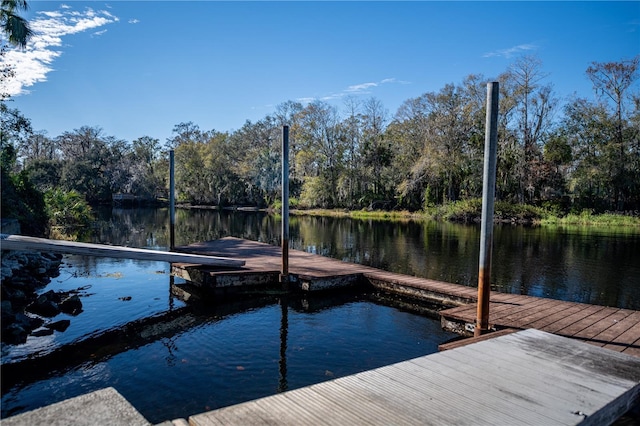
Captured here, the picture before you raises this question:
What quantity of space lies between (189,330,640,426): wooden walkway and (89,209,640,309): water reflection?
271 inches

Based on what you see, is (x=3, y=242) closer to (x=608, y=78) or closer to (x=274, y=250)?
(x=274, y=250)

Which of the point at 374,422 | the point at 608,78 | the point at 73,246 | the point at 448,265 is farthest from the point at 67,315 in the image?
the point at 608,78

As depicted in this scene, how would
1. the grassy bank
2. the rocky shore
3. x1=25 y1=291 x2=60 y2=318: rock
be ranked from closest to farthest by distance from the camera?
1. the rocky shore
2. x1=25 y1=291 x2=60 y2=318: rock
3. the grassy bank

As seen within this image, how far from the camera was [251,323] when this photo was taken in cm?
823

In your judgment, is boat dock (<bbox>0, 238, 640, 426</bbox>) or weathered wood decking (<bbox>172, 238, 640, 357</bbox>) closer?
boat dock (<bbox>0, 238, 640, 426</bbox>)

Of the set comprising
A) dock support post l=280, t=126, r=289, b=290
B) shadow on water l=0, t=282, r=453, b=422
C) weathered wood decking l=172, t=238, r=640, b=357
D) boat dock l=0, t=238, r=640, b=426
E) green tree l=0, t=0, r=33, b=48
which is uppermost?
green tree l=0, t=0, r=33, b=48

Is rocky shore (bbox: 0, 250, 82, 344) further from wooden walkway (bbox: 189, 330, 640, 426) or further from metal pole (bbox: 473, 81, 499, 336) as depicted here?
metal pole (bbox: 473, 81, 499, 336)

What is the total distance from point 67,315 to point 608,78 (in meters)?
42.3

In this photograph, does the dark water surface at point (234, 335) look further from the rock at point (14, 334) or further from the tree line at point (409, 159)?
the tree line at point (409, 159)

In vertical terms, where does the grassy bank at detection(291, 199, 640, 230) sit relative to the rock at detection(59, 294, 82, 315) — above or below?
above

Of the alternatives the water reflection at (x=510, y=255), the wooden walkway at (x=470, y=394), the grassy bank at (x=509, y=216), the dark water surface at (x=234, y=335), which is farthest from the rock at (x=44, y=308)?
the grassy bank at (x=509, y=216)

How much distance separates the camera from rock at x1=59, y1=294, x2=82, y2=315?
28.6 ft

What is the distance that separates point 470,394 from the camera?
142 inches

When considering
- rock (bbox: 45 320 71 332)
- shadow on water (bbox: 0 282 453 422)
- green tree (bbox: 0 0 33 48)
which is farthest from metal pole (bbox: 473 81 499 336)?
green tree (bbox: 0 0 33 48)
